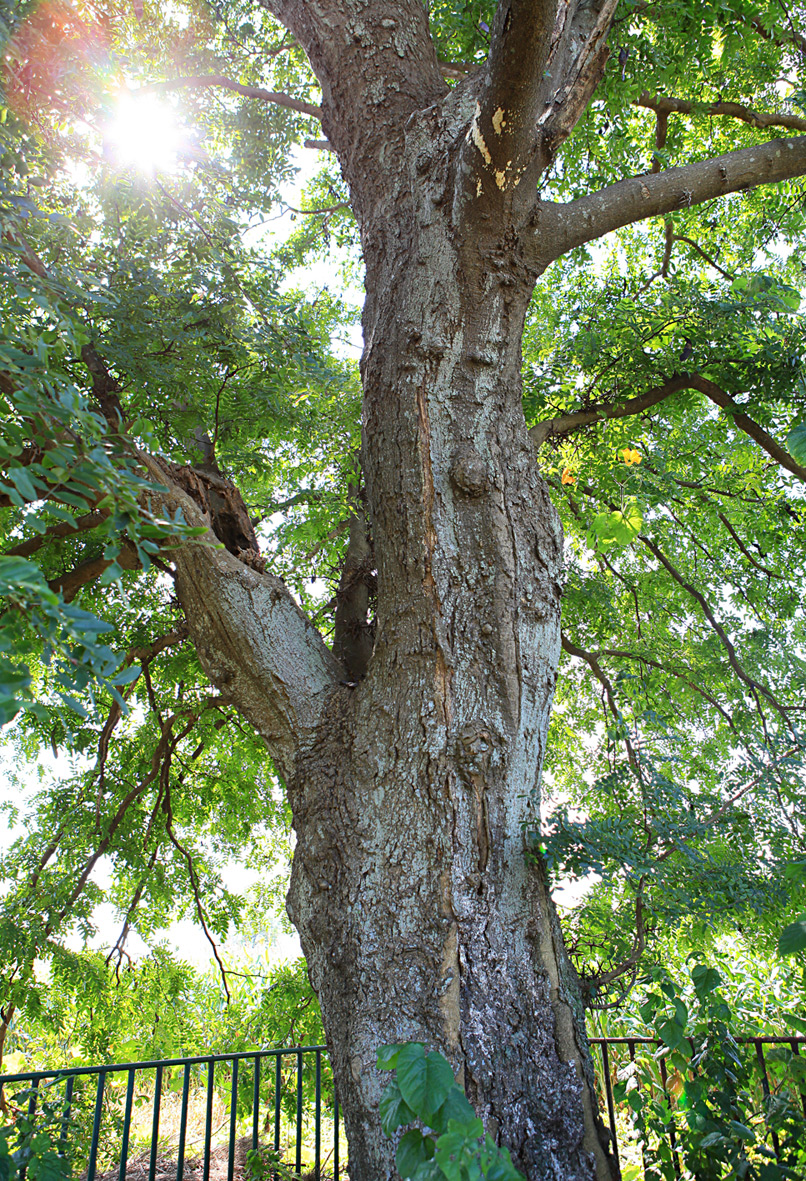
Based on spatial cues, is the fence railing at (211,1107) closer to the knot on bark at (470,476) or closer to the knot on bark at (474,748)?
the knot on bark at (474,748)

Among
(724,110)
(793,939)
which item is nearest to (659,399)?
(724,110)

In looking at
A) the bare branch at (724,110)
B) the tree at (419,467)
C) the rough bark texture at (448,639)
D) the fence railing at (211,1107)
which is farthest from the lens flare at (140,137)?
the fence railing at (211,1107)

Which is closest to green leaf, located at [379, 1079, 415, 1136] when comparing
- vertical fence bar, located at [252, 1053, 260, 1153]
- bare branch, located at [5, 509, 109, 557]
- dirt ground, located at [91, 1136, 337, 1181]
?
vertical fence bar, located at [252, 1053, 260, 1153]

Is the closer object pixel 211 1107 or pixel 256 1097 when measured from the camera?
pixel 256 1097

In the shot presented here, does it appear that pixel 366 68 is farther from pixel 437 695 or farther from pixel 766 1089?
pixel 766 1089

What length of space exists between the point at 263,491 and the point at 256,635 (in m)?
3.62

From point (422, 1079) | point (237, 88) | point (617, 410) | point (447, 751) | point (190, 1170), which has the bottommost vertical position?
point (190, 1170)

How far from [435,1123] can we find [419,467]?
192 cm

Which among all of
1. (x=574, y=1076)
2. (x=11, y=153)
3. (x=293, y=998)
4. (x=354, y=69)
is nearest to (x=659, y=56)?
(x=354, y=69)

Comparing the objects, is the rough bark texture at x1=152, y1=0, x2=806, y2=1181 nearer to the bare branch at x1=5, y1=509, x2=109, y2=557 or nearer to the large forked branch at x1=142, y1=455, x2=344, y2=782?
the large forked branch at x1=142, y1=455, x2=344, y2=782

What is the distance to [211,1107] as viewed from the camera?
10.9ft

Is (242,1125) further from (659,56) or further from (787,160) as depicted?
(659,56)

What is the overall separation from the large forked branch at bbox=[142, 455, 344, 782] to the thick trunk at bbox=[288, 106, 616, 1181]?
13 centimetres

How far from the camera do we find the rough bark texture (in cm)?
190
